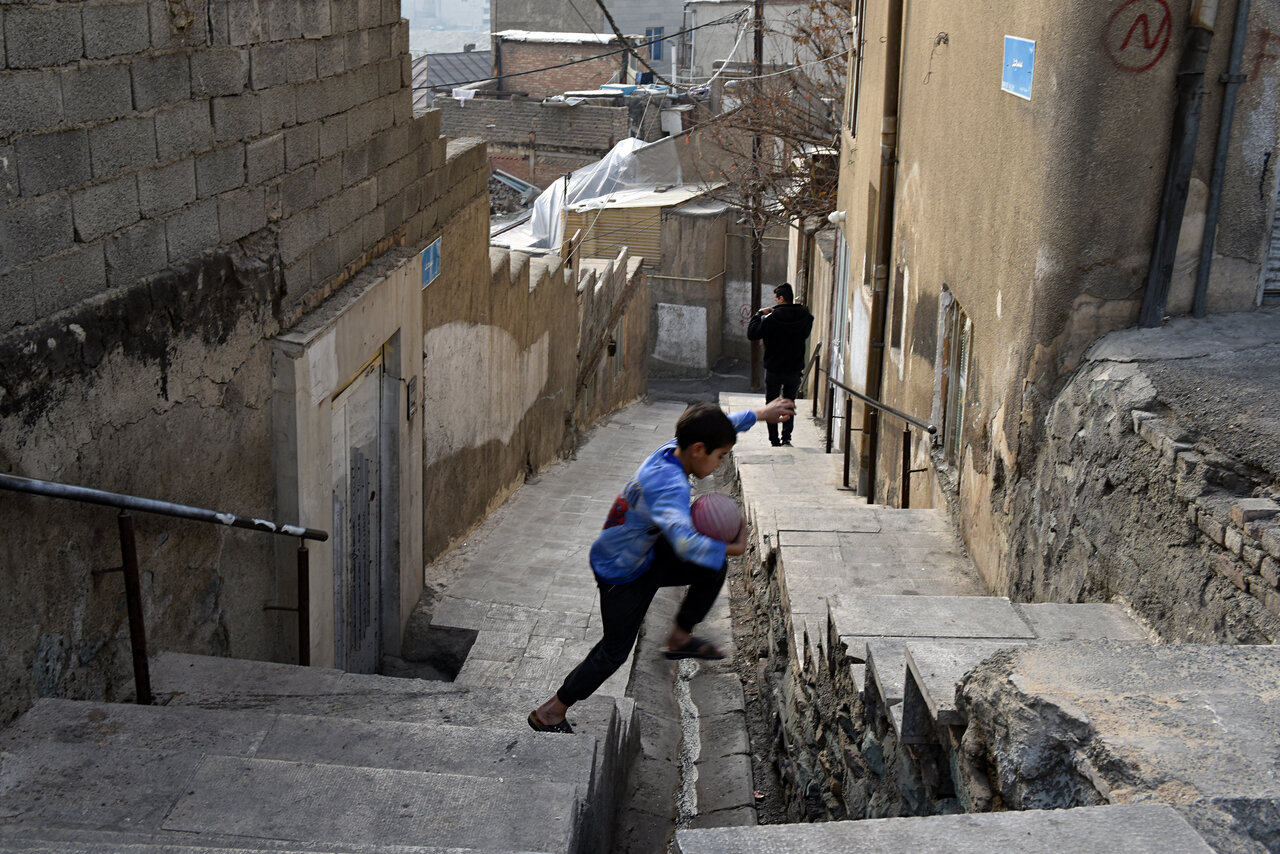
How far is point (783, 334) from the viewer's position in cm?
1083

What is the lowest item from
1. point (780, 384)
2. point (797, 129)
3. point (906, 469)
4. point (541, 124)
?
point (780, 384)

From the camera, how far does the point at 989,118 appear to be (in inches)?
235

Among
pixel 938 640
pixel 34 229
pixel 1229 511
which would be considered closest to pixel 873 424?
pixel 938 640

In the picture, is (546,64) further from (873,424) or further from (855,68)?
(873,424)

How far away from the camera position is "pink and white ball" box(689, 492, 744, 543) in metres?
3.91

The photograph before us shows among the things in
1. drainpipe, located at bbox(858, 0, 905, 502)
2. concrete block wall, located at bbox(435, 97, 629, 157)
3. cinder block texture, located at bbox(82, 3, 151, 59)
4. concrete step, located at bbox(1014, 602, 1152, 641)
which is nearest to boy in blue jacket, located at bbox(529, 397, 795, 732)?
concrete step, located at bbox(1014, 602, 1152, 641)

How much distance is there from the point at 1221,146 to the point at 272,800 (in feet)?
14.0

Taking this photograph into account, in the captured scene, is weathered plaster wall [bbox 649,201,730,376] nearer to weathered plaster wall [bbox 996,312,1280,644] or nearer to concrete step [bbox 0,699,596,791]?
weathered plaster wall [bbox 996,312,1280,644]

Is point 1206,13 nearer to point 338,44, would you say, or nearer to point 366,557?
point 338,44

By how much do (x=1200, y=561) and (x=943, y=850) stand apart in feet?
7.00

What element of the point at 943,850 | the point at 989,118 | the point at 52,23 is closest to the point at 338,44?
the point at 52,23

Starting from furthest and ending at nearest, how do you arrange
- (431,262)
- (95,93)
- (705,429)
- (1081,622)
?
(431,262)
(1081,622)
(705,429)
(95,93)

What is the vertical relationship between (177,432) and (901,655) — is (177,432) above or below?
above

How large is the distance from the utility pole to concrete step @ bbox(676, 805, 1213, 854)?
17591 millimetres
